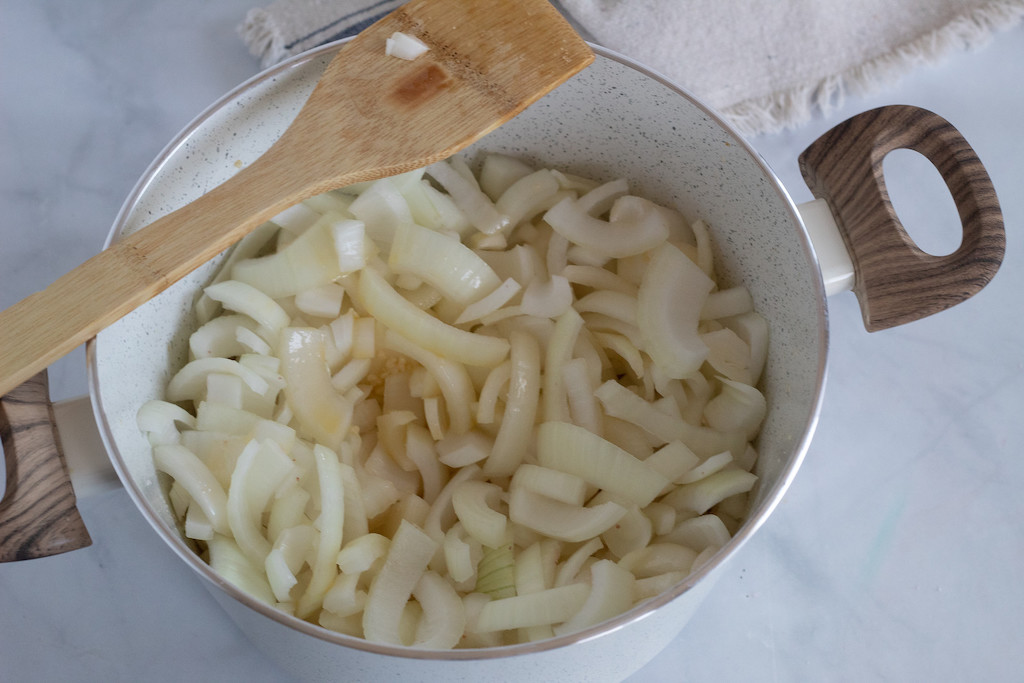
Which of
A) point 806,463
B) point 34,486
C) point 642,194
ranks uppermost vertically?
point 34,486

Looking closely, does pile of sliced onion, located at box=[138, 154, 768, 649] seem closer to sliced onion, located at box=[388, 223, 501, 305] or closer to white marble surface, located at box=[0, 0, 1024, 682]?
sliced onion, located at box=[388, 223, 501, 305]

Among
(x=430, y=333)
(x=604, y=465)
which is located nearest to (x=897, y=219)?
(x=604, y=465)

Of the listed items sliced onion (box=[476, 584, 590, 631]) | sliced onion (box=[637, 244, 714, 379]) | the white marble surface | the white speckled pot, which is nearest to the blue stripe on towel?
the white marble surface

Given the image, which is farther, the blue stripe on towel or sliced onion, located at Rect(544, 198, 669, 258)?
the blue stripe on towel

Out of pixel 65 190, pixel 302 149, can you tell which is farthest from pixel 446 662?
pixel 65 190

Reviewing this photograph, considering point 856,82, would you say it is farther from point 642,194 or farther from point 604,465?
point 604,465

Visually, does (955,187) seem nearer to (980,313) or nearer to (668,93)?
(668,93)
